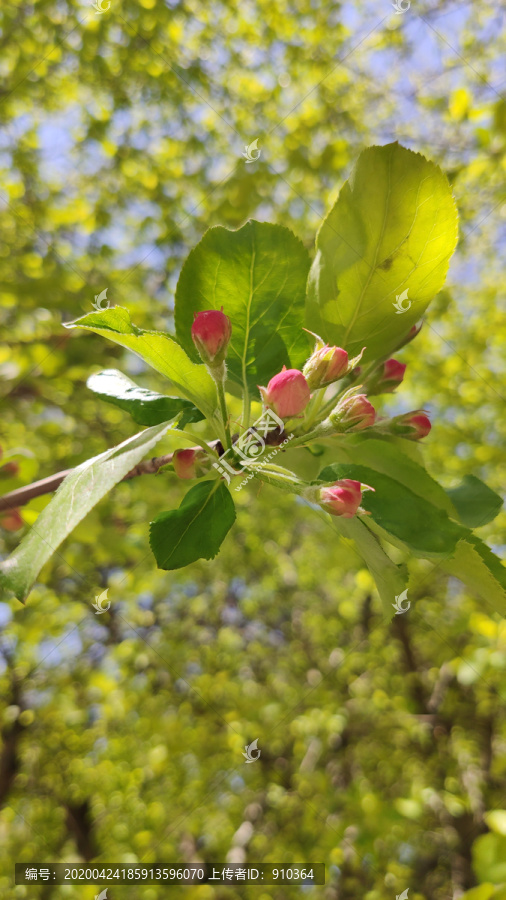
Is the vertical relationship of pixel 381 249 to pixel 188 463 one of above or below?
above

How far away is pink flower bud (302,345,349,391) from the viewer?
15.9 inches

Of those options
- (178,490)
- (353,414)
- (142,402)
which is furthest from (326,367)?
(178,490)

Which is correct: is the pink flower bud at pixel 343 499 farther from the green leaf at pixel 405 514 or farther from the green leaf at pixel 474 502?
the green leaf at pixel 474 502

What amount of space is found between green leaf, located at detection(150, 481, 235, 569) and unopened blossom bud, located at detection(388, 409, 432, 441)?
162 millimetres

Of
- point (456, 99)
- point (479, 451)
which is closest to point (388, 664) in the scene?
point (479, 451)

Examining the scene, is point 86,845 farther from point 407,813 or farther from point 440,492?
point 440,492

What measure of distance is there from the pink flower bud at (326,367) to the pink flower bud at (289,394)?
0.03 meters

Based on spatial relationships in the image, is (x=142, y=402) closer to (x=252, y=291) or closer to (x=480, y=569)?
(x=252, y=291)

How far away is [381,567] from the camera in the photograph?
0.39m

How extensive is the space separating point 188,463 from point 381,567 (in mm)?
162

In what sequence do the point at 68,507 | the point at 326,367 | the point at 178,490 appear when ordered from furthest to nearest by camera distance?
the point at 178,490
the point at 326,367
the point at 68,507

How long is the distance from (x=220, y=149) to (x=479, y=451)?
1.68 metres

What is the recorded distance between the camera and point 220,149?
227 cm

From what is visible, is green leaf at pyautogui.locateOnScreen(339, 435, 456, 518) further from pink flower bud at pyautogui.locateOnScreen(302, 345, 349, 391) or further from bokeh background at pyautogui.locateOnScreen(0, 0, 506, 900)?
bokeh background at pyautogui.locateOnScreen(0, 0, 506, 900)
